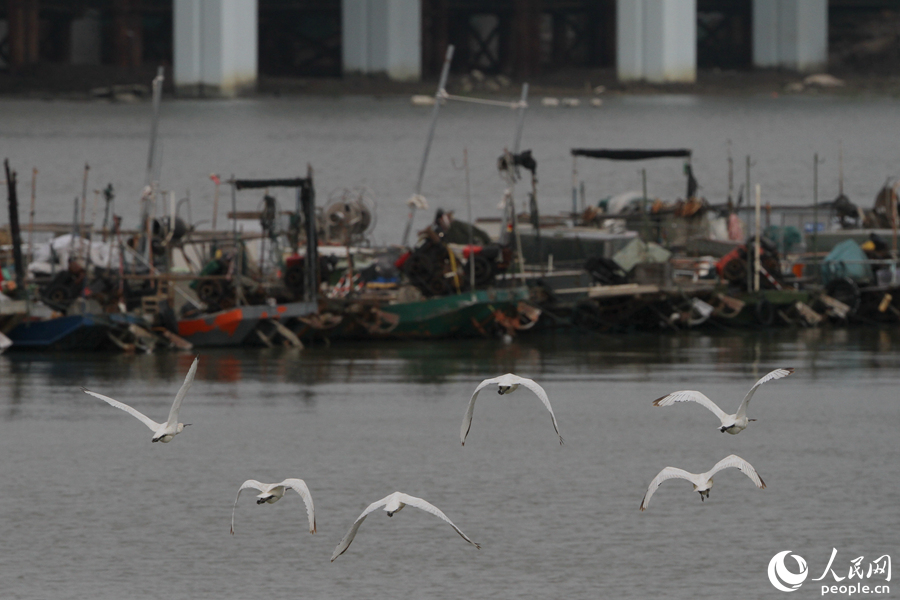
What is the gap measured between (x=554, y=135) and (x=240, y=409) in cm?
11040

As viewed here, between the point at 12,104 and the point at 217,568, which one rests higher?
the point at 12,104

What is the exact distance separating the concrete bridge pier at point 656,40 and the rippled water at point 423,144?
4625 millimetres

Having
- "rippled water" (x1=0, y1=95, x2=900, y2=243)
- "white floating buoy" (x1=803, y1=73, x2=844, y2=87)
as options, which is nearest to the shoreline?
"white floating buoy" (x1=803, y1=73, x2=844, y2=87)

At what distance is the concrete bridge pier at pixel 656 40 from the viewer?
5605 inches

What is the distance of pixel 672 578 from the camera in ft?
68.8

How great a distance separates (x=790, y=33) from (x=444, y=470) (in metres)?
130

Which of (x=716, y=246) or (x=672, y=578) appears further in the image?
(x=716, y=246)

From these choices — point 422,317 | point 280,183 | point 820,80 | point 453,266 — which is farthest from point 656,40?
point 280,183

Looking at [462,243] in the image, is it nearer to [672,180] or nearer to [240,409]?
[240,409]

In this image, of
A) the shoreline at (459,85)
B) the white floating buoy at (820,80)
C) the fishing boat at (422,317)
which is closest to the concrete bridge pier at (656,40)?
the shoreline at (459,85)

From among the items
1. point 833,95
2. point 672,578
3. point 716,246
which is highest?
point 833,95

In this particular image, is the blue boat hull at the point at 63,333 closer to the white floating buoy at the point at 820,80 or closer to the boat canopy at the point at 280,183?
the boat canopy at the point at 280,183

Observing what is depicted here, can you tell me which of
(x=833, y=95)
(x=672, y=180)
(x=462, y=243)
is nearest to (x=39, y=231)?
(x=462, y=243)

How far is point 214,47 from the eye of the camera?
13775 centimetres
